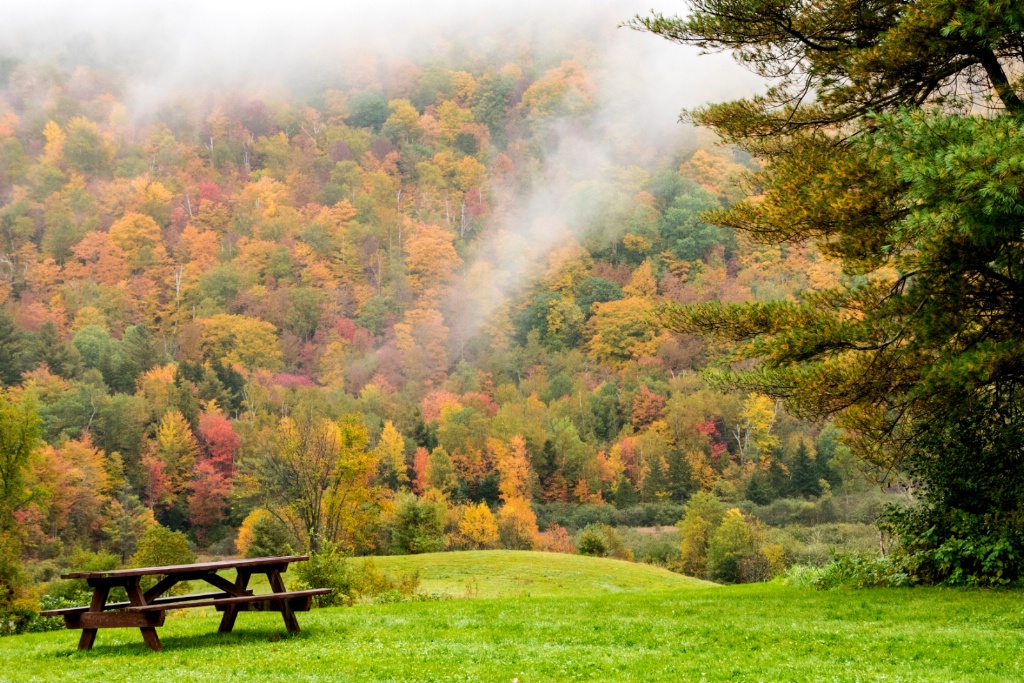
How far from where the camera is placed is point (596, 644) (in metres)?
8.66

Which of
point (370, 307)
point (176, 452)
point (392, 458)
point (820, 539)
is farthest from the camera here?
point (370, 307)

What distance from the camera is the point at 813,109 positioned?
14.3 m

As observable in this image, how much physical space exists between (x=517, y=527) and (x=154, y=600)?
44.3 meters

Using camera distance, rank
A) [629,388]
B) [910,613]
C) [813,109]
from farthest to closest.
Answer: [629,388] → [813,109] → [910,613]

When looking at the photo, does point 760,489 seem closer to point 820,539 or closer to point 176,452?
point 820,539

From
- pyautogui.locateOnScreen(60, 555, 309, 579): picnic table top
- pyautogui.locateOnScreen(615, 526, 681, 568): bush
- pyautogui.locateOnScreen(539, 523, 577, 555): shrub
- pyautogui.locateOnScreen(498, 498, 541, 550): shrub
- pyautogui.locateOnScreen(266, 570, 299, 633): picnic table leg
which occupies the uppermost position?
pyautogui.locateOnScreen(60, 555, 309, 579): picnic table top

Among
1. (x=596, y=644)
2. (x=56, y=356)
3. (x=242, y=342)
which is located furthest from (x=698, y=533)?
(x=242, y=342)

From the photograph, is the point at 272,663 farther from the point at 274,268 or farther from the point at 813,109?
the point at 274,268

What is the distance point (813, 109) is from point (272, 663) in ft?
36.0

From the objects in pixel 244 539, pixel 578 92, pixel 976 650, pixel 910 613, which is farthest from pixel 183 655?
pixel 578 92

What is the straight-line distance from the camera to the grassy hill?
23.7 meters

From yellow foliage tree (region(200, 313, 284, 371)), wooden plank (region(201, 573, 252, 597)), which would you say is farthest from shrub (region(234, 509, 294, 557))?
yellow foliage tree (region(200, 313, 284, 371))

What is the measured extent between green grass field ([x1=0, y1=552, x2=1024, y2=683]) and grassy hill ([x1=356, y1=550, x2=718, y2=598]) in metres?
10.2

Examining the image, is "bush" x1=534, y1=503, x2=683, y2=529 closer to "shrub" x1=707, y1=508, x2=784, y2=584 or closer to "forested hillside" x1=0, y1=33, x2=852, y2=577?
"forested hillside" x1=0, y1=33, x2=852, y2=577
